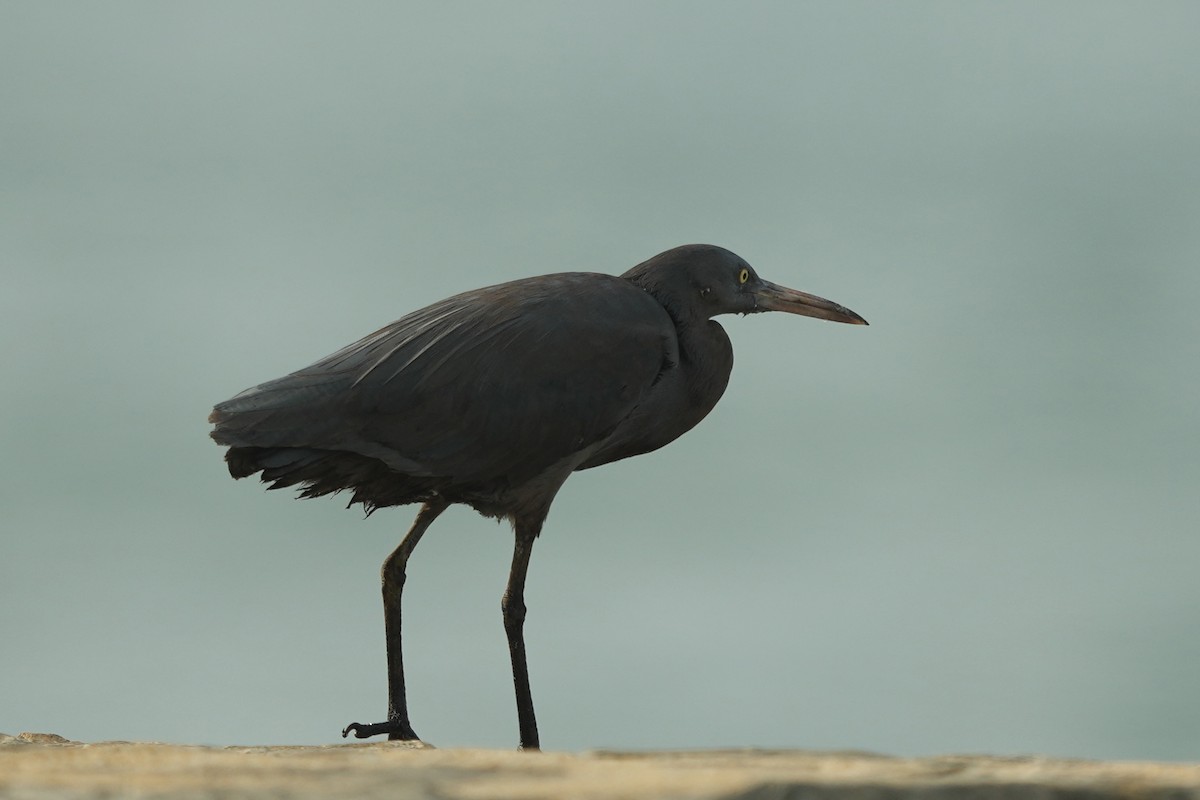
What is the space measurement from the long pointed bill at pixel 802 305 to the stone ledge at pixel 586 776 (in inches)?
180

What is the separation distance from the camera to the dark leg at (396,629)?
7855 millimetres

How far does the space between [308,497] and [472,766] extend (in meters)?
3.90

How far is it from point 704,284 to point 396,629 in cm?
255

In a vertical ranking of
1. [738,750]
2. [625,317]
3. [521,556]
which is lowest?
[738,750]

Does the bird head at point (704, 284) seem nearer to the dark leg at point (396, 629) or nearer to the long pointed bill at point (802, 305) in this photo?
the long pointed bill at point (802, 305)

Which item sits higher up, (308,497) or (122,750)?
(308,497)

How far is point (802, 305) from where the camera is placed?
893 centimetres

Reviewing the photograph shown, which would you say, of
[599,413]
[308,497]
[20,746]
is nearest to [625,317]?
[599,413]

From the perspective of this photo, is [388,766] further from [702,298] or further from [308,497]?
[702,298]

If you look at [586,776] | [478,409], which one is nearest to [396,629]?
[478,409]

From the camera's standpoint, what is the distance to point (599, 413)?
7496 millimetres

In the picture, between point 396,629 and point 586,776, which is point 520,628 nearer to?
point 396,629

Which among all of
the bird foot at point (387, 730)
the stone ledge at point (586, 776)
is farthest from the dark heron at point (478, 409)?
the stone ledge at point (586, 776)

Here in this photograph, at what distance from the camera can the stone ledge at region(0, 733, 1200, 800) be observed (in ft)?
11.4
